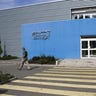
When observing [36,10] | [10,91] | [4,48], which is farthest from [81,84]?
[4,48]

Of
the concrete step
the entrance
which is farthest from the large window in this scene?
the concrete step

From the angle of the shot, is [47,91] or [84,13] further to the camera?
[84,13]

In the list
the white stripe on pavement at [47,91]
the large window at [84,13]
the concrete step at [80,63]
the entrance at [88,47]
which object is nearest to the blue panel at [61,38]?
the entrance at [88,47]

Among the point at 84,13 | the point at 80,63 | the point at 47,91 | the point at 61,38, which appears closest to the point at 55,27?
the point at 61,38

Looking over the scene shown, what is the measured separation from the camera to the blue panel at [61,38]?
2841 centimetres

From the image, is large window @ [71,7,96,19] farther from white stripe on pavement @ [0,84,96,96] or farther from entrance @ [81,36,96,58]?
white stripe on pavement @ [0,84,96,96]

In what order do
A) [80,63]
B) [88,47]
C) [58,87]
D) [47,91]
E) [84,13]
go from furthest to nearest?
[84,13] → [88,47] → [80,63] → [58,87] → [47,91]

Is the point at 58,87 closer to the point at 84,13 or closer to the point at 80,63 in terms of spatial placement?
the point at 80,63

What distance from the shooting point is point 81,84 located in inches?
500

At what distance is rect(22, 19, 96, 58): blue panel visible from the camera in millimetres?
28413

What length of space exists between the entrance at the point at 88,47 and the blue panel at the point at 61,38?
0.56 metres

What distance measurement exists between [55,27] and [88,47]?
4380mm

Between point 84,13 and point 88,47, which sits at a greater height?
point 84,13

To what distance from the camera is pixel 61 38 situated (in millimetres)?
29453
